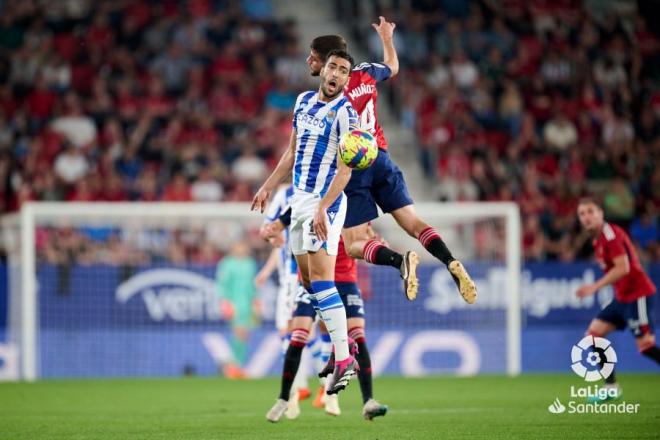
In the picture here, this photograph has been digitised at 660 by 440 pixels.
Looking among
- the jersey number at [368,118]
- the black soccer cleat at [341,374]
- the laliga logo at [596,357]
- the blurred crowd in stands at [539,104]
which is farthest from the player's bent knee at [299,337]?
the blurred crowd in stands at [539,104]

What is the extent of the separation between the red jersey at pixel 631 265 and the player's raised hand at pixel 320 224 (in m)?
4.52

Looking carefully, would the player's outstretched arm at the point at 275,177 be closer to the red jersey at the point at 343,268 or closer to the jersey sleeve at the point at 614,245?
the red jersey at the point at 343,268

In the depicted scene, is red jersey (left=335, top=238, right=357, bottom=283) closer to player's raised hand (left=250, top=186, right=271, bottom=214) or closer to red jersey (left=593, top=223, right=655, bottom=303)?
player's raised hand (left=250, top=186, right=271, bottom=214)

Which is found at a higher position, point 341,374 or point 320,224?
point 320,224

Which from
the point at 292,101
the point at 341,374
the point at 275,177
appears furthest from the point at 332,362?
the point at 292,101

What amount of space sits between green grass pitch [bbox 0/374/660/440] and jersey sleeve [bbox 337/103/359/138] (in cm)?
221

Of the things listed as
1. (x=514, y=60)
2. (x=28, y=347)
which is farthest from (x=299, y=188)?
(x=514, y=60)

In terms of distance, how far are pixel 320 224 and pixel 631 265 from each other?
4.87 m

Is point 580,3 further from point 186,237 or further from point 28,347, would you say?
point 28,347

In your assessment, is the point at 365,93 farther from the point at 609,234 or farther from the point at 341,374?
the point at 609,234

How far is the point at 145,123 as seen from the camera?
747 inches

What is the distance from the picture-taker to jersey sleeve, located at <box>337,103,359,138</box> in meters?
8.57

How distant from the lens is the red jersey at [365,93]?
946 cm

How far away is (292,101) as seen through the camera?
802 inches
